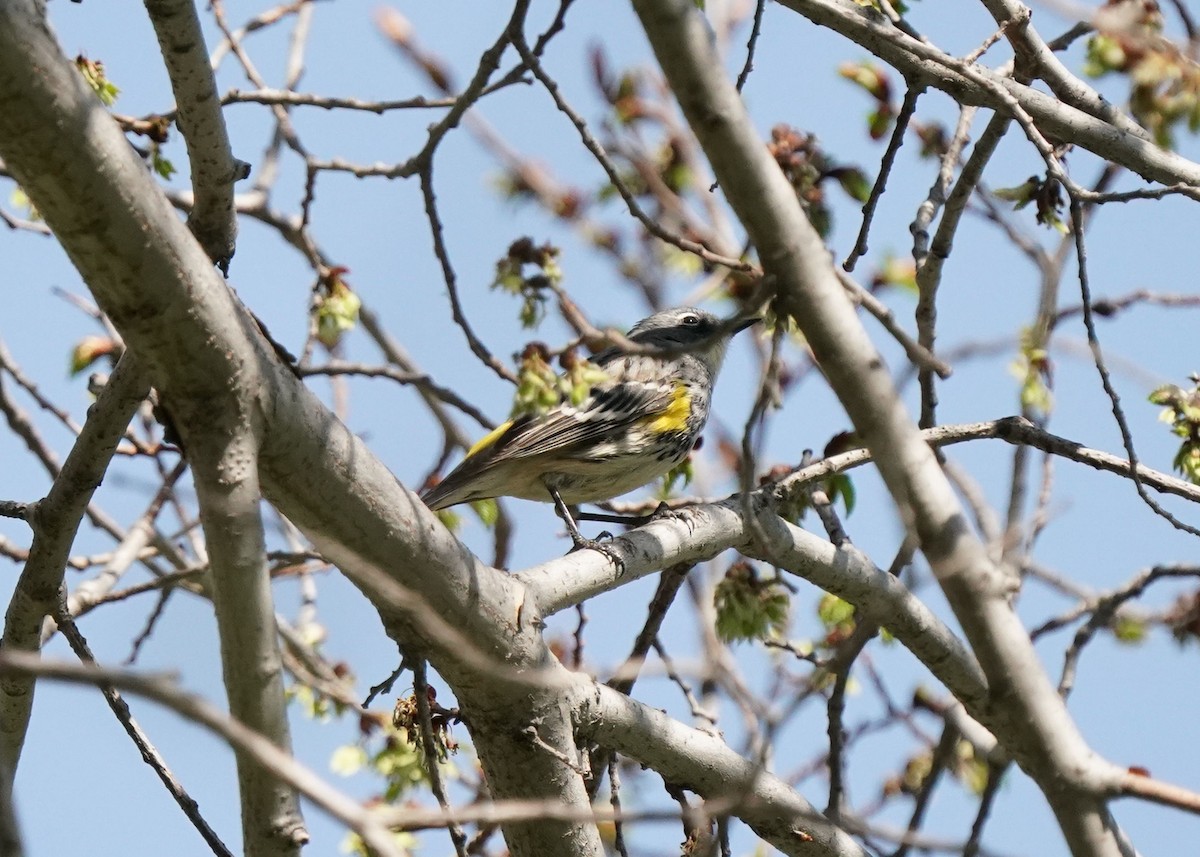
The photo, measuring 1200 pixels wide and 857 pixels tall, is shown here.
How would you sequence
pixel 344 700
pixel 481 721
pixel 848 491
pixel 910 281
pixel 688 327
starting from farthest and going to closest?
pixel 688 327, pixel 910 281, pixel 344 700, pixel 848 491, pixel 481 721

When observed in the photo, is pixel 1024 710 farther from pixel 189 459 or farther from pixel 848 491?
pixel 848 491

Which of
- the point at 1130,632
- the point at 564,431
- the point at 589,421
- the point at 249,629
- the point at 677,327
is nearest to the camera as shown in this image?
the point at 249,629

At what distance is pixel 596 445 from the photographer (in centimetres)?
805

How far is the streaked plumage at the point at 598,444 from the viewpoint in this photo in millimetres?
7660

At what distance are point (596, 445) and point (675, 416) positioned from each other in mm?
604

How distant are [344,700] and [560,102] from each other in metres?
3.88

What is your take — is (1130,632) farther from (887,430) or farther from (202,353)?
(202,353)

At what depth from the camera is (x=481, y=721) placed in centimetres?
407

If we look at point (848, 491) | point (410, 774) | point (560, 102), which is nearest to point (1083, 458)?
point (848, 491)

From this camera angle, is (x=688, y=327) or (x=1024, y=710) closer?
(x=1024, y=710)

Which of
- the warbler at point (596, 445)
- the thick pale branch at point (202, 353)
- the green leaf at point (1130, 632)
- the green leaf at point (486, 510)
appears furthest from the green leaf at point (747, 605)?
the green leaf at point (1130, 632)

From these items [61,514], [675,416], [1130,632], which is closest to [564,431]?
[675,416]

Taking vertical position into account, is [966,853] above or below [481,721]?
below

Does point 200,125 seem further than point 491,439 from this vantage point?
No
